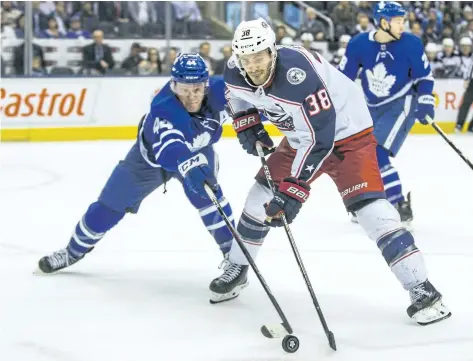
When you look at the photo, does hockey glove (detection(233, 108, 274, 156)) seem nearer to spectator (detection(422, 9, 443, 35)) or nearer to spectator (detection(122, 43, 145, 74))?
spectator (detection(122, 43, 145, 74))

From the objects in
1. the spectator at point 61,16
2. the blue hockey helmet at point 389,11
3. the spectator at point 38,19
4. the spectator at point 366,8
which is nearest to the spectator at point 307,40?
the spectator at point 366,8

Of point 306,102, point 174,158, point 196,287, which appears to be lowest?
point 196,287

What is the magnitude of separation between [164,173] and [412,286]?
111 centimetres

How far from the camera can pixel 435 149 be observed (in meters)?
7.96

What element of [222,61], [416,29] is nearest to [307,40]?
[222,61]

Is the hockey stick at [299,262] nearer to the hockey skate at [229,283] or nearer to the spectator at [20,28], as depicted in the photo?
the hockey skate at [229,283]

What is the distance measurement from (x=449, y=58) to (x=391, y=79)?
543 centimetres

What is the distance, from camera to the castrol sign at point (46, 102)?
7953 millimetres

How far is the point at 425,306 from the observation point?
3.12 meters

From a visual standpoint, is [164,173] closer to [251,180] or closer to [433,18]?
[251,180]

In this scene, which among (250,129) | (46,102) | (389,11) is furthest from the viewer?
(46,102)

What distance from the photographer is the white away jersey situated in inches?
115

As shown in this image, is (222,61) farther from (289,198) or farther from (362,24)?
(289,198)

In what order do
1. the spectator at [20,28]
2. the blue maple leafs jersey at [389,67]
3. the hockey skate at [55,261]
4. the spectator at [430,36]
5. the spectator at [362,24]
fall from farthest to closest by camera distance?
the spectator at [430,36]
the spectator at [362,24]
the spectator at [20,28]
the blue maple leafs jersey at [389,67]
the hockey skate at [55,261]
